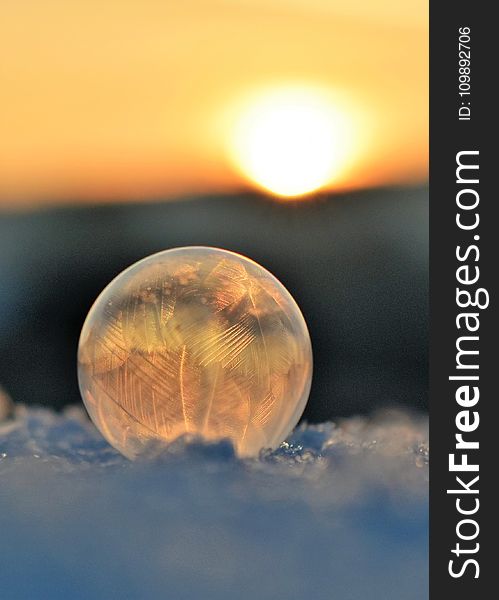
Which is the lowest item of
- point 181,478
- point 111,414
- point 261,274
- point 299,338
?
point 181,478

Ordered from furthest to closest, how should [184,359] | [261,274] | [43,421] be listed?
[43,421] < [261,274] < [184,359]

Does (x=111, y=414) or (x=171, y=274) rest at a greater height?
(x=171, y=274)

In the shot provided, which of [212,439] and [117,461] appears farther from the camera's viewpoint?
[117,461]

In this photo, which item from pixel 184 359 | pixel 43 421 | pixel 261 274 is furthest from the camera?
pixel 43 421

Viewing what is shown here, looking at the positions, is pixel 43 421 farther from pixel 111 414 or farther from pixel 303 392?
pixel 303 392

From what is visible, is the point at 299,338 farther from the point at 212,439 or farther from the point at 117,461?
the point at 117,461

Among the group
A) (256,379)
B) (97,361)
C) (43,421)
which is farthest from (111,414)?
(43,421)

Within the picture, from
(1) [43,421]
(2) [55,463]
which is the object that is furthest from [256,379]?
(1) [43,421]
